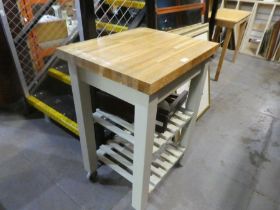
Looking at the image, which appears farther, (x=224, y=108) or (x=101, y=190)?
(x=224, y=108)

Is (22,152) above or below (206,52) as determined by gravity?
below

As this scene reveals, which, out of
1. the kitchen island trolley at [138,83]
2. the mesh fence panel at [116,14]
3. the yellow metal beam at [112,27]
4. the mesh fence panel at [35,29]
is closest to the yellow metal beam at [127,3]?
the mesh fence panel at [116,14]

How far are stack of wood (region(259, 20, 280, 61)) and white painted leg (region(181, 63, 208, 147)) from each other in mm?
2725

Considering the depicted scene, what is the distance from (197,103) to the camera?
3.86 feet

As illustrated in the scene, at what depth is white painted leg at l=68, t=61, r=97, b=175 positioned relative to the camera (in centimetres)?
93

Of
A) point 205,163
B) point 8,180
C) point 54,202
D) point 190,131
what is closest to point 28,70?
point 8,180

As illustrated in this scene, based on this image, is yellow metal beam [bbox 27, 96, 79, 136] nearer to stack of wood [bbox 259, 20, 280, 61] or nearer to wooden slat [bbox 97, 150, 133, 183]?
wooden slat [bbox 97, 150, 133, 183]

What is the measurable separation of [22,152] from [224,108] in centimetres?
187

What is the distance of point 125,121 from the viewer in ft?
3.59

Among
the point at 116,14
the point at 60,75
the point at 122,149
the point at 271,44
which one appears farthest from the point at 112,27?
the point at 271,44

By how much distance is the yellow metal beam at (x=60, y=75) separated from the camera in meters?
1.67

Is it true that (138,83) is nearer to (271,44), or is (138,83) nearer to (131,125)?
(131,125)

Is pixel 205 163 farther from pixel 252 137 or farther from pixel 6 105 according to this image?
pixel 6 105

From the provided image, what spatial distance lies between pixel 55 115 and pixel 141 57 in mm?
1067
